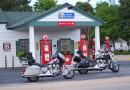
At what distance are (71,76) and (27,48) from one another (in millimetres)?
9857

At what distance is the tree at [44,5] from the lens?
5481 cm

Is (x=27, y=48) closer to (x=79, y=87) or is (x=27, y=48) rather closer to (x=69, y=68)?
(x=69, y=68)

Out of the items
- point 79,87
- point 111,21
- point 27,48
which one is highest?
point 111,21

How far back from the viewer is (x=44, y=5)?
56.0m

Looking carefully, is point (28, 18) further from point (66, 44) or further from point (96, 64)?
point (96, 64)

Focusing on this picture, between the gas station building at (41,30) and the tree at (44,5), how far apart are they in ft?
97.5

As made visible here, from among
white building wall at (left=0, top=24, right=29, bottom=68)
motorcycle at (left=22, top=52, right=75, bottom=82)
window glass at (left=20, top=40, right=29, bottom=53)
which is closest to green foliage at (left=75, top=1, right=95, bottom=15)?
window glass at (left=20, top=40, right=29, bottom=53)

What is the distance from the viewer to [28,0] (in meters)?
56.0

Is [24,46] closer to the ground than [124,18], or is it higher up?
closer to the ground

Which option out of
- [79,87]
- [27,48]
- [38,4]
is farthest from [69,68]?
[38,4]

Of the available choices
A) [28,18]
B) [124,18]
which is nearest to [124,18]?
[124,18]

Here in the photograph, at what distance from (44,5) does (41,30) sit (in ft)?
112

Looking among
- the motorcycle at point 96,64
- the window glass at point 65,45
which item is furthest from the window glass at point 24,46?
the motorcycle at point 96,64

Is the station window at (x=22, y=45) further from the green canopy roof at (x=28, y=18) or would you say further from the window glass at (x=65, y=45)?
the window glass at (x=65, y=45)
